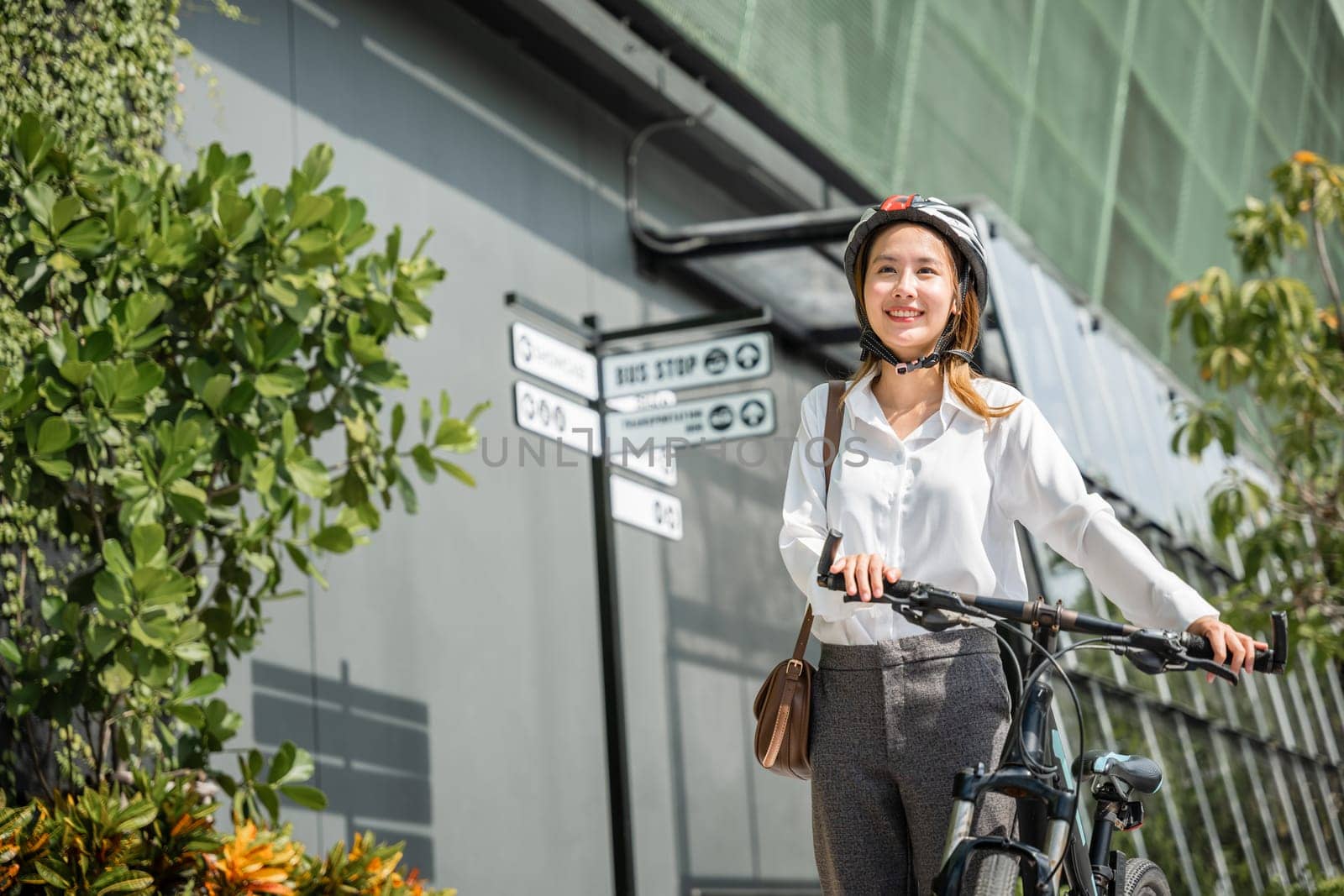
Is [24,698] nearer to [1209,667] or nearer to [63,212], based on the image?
[63,212]

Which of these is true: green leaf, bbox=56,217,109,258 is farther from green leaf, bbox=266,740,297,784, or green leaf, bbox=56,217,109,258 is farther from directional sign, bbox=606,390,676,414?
directional sign, bbox=606,390,676,414

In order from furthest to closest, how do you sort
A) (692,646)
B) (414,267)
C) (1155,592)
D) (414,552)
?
1. (692,646)
2. (414,552)
3. (414,267)
4. (1155,592)

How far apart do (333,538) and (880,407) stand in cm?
255

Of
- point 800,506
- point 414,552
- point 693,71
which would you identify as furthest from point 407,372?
point 800,506

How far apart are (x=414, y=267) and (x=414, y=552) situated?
89.2 inches

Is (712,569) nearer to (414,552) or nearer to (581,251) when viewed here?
(581,251)

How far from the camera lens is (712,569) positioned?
35.0 ft

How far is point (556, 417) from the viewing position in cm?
701

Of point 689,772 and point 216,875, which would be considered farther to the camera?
point 689,772

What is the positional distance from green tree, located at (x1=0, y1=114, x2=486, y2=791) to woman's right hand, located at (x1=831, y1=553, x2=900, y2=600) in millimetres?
2495

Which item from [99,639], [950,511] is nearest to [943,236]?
[950,511]

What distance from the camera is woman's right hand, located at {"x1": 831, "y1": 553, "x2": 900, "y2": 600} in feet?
9.23

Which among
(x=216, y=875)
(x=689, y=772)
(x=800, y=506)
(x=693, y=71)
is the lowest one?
(x=216, y=875)

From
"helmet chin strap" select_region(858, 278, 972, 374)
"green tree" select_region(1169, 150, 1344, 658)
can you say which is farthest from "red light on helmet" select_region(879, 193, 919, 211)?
"green tree" select_region(1169, 150, 1344, 658)
